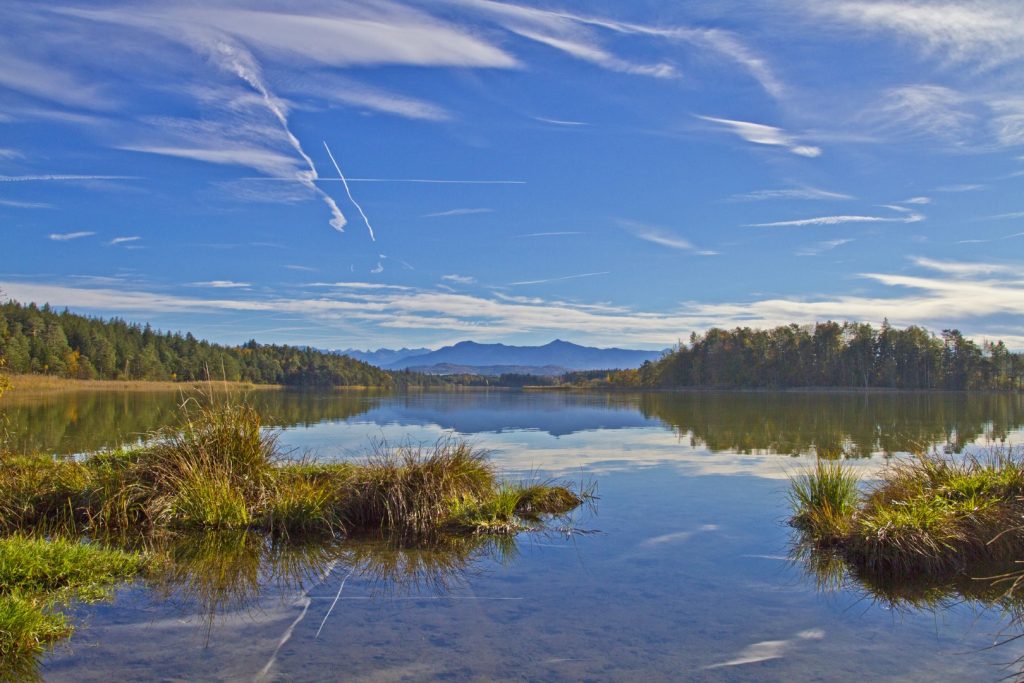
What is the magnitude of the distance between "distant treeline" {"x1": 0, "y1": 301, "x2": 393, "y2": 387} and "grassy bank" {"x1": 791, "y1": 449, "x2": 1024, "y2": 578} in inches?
2774

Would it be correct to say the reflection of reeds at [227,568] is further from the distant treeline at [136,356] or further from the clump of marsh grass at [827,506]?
the distant treeline at [136,356]

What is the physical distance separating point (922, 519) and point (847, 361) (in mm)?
116194

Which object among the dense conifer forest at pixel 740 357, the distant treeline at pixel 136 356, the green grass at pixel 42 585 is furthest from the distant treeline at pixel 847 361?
the green grass at pixel 42 585

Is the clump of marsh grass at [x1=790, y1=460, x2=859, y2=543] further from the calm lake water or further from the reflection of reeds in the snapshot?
the reflection of reeds

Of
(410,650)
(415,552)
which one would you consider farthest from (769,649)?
(415,552)

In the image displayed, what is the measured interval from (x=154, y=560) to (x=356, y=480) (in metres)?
3.11

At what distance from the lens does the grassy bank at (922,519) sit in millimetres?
8195

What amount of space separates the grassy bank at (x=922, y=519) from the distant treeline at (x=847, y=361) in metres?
109

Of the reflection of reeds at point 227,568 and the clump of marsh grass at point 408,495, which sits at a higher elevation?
the clump of marsh grass at point 408,495

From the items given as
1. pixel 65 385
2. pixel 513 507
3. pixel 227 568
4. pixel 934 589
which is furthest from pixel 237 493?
pixel 65 385

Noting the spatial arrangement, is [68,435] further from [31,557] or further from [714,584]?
[714,584]

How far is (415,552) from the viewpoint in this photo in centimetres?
895

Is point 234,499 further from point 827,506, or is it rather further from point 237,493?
point 827,506

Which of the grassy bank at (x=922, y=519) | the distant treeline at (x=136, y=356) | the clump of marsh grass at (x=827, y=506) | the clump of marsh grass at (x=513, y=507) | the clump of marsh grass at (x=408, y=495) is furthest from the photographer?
the distant treeline at (x=136, y=356)
